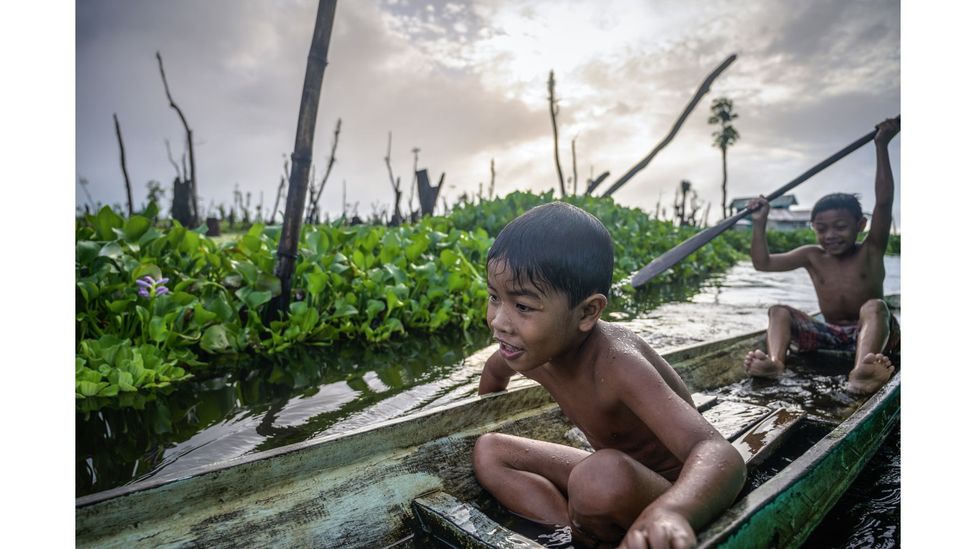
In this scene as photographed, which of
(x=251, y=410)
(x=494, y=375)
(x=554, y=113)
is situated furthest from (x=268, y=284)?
(x=554, y=113)

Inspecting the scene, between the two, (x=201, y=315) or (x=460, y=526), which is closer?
(x=460, y=526)

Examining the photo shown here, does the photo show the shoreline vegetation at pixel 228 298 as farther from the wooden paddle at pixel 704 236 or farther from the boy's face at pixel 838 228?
the boy's face at pixel 838 228

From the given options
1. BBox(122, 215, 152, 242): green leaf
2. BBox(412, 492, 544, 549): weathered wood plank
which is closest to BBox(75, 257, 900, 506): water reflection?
BBox(412, 492, 544, 549): weathered wood plank

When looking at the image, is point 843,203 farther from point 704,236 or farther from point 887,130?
point 704,236

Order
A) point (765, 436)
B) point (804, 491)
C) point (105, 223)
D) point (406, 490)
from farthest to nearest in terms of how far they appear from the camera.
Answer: point (105, 223) < point (765, 436) < point (406, 490) < point (804, 491)

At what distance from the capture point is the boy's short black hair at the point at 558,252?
3.49ft

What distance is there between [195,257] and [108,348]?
89 cm

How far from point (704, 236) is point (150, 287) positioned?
2708mm

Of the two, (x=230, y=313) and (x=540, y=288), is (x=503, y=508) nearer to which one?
(x=540, y=288)

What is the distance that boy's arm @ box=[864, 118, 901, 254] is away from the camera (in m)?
2.50

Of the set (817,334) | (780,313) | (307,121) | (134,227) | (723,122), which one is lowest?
(817,334)

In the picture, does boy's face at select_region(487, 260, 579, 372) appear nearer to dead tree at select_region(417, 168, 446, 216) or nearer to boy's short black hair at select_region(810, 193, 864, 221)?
boy's short black hair at select_region(810, 193, 864, 221)

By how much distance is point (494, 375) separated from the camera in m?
1.69

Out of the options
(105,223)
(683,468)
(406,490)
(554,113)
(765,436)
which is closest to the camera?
(683,468)
